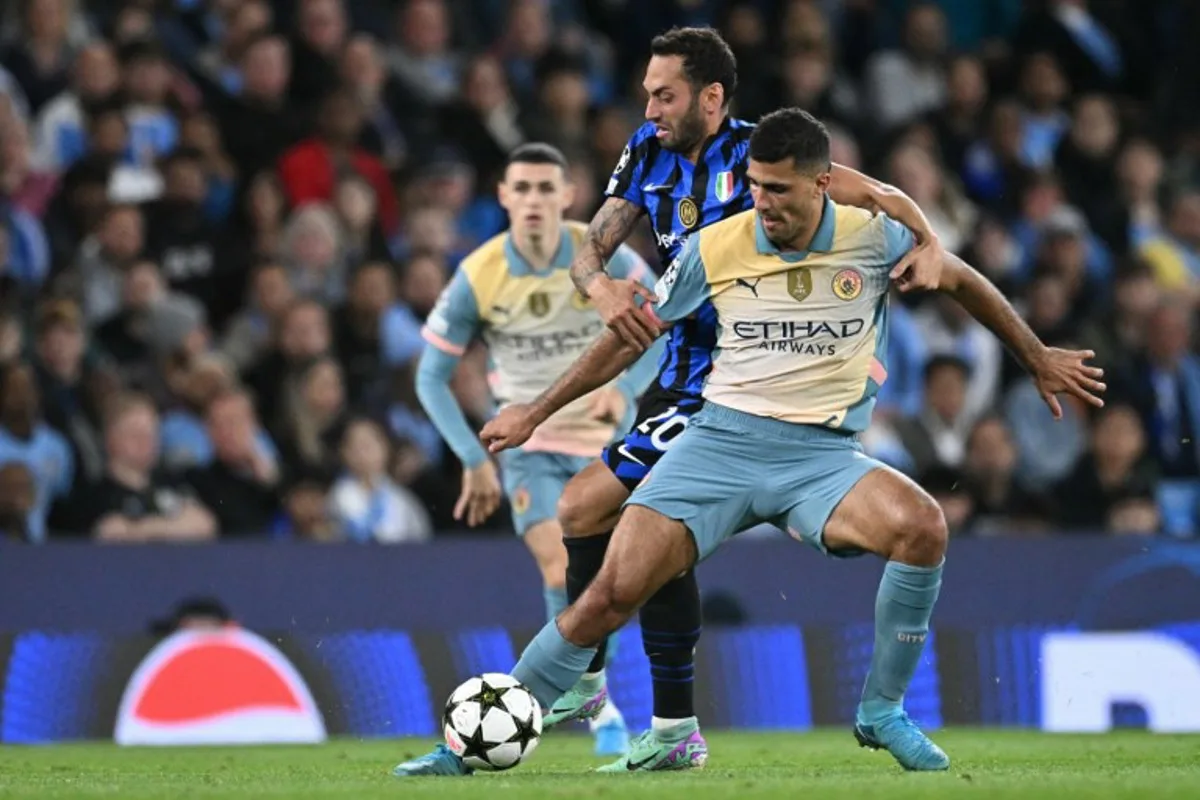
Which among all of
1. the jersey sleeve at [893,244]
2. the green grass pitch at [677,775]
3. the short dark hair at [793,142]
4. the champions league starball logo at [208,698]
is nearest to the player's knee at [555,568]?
the green grass pitch at [677,775]

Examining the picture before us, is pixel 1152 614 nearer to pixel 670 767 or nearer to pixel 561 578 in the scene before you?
pixel 561 578

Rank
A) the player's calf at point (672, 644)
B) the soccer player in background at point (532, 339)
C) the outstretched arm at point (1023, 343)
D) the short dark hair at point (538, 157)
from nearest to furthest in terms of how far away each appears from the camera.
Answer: the outstretched arm at point (1023, 343), the player's calf at point (672, 644), the soccer player in background at point (532, 339), the short dark hair at point (538, 157)

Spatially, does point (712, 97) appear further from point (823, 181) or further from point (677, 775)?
point (677, 775)

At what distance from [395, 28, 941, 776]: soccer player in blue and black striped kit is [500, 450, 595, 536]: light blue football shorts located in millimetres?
1329

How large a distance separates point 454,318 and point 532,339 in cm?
37

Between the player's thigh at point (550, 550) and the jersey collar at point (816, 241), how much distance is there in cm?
242

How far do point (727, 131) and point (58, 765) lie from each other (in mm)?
3772

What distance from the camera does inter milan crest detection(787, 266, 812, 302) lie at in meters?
7.87

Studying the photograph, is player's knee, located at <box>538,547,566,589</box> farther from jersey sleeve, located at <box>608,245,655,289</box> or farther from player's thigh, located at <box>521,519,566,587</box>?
jersey sleeve, located at <box>608,245,655,289</box>

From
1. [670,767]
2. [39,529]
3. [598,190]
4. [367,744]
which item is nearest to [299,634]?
[367,744]

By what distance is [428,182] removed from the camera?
49.0 feet

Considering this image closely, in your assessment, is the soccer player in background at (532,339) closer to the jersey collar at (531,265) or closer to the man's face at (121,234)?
the jersey collar at (531,265)

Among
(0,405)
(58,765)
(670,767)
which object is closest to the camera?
(670,767)

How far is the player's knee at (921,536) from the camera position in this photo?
754cm
